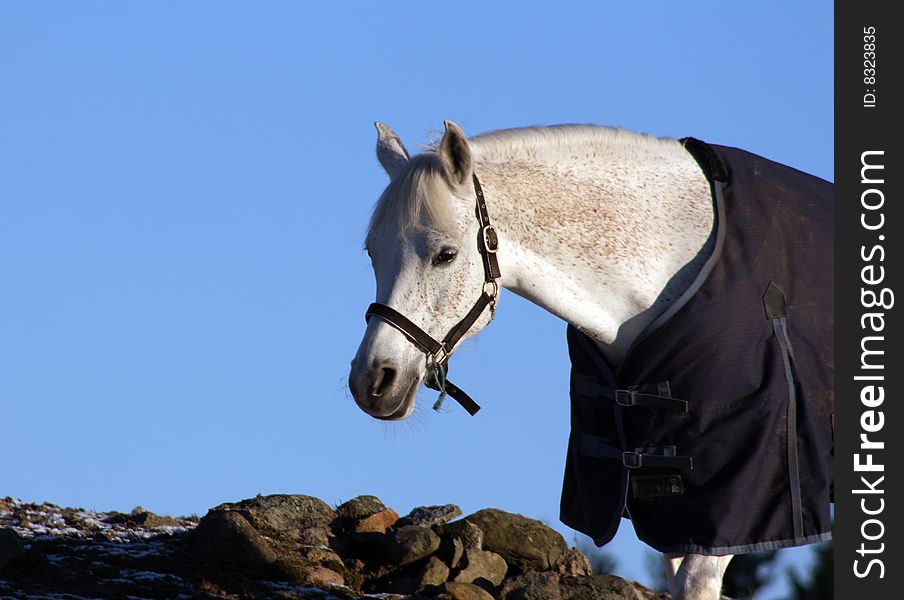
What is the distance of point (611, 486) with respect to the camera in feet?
18.2

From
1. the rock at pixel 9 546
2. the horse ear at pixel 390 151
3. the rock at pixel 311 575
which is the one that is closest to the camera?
the horse ear at pixel 390 151

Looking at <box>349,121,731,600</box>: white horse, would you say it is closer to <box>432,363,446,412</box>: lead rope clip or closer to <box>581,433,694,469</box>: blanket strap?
<box>432,363,446,412</box>: lead rope clip

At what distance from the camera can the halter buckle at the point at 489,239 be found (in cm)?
519

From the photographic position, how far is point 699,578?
5148mm

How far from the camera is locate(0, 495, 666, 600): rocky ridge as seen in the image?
7098 mm

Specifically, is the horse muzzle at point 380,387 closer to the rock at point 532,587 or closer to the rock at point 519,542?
the rock at point 532,587

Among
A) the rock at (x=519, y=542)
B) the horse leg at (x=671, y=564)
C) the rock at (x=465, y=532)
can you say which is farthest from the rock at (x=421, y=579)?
the horse leg at (x=671, y=564)

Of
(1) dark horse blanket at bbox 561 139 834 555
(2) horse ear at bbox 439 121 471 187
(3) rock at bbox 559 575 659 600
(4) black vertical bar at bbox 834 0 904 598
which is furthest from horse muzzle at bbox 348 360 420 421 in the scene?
(3) rock at bbox 559 575 659 600

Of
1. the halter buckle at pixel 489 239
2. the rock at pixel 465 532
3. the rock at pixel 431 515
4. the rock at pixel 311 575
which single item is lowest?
the rock at pixel 311 575

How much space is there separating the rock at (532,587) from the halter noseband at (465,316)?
2.53 metres

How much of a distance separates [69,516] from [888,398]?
6.21m

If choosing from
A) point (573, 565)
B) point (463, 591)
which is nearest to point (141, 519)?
point (463, 591)

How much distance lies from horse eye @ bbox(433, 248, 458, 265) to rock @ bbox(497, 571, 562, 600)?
9.78 feet

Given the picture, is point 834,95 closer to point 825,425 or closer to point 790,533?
point 825,425
